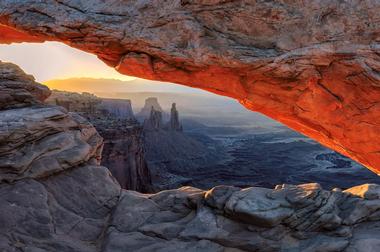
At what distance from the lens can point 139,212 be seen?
959 centimetres

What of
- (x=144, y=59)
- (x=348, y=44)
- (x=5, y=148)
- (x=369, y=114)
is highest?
(x=348, y=44)

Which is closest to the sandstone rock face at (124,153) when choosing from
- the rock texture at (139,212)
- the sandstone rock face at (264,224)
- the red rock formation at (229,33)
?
the red rock formation at (229,33)

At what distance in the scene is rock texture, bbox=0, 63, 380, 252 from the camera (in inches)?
318

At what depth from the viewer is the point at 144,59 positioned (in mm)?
11852

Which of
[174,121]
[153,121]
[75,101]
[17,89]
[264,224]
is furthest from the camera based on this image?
[174,121]

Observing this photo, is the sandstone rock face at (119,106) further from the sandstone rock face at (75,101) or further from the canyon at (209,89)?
the canyon at (209,89)

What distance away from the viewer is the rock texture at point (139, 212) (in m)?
8.08

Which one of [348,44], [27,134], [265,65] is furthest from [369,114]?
[27,134]

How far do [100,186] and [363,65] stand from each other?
8703 millimetres

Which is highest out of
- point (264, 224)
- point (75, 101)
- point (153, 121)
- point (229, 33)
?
point (229, 33)

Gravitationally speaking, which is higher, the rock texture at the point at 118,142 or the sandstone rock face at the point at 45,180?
the sandstone rock face at the point at 45,180

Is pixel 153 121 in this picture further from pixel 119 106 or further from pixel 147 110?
pixel 147 110

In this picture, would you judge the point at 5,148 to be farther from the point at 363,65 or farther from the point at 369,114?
the point at 369,114

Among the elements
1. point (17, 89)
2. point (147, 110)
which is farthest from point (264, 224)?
point (147, 110)
